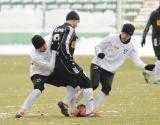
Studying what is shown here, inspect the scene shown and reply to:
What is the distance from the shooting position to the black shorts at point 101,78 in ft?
48.4

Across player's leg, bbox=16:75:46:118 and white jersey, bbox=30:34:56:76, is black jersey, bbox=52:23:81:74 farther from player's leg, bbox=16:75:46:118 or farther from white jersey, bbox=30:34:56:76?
player's leg, bbox=16:75:46:118

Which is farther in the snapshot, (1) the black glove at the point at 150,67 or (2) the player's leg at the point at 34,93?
(1) the black glove at the point at 150,67

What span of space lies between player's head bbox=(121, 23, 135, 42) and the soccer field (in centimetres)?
147

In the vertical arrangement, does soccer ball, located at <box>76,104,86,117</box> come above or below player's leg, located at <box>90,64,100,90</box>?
below

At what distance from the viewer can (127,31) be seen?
14.4 metres

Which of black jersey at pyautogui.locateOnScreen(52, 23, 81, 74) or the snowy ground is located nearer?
black jersey at pyautogui.locateOnScreen(52, 23, 81, 74)

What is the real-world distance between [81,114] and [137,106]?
238 centimetres

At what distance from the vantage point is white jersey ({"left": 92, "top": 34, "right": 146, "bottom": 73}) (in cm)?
1476

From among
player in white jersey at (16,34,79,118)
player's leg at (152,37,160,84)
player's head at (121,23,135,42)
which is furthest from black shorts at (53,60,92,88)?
player's leg at (152,37,160,84)

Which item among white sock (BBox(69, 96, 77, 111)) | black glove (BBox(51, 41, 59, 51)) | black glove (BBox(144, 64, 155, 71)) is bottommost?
white sock (BBox(69, 96, 77, 111))

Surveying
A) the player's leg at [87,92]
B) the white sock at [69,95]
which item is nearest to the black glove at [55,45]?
the player's leg at [87,92]

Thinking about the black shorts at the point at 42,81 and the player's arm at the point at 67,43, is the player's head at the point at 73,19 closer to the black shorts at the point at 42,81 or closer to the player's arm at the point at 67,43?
the player's arm at the point at 67,43

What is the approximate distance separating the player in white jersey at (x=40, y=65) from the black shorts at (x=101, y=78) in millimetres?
1089

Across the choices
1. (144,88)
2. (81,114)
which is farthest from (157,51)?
(81,114)
